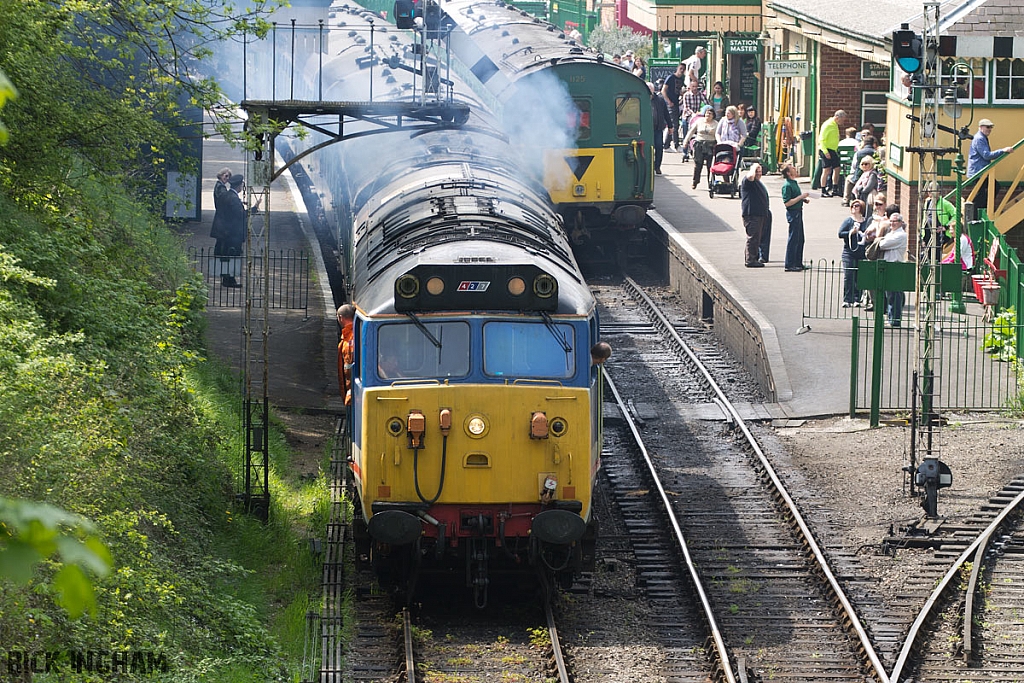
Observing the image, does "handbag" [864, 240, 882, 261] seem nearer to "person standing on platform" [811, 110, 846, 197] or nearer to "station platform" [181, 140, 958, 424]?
"station platform" [181, 140, 958, 424]

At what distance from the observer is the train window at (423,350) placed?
10078 mm

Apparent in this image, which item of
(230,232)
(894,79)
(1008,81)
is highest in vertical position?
(894,79)

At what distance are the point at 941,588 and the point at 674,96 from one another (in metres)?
24.4

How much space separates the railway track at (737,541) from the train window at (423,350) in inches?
103

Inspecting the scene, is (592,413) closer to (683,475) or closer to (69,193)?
(683,475)

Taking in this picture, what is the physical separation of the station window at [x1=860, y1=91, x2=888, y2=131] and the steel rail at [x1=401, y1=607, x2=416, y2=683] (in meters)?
21.1

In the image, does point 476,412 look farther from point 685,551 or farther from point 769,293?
point 769,293

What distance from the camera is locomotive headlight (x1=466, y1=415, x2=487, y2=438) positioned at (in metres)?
9.95

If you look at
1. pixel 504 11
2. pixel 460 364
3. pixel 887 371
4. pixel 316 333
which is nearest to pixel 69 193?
pixel 460 364

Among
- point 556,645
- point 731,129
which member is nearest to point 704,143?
point 731,129

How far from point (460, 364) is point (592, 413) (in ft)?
3.26

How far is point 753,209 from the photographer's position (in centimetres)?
2153

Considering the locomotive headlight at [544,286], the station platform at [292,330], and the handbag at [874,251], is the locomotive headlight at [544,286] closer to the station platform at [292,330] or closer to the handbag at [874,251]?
the station platform at [292,330]

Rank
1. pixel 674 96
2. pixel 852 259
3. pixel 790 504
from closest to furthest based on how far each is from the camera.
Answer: pixel 790 504, pixel 852 259, pixel 674 96
